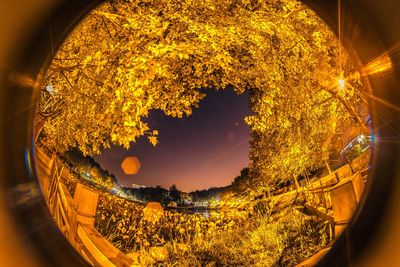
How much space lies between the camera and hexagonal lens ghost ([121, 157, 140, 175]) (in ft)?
41.6

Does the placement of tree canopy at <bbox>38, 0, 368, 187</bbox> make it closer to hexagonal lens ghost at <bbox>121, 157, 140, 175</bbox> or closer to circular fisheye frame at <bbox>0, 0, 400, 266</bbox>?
circular fisheye frame at <bbox>0, 0, 400, 266</bbox>

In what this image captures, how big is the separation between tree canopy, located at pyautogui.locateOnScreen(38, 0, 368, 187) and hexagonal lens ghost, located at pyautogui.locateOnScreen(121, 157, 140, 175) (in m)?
4.50

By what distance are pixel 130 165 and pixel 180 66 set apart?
18.8ft

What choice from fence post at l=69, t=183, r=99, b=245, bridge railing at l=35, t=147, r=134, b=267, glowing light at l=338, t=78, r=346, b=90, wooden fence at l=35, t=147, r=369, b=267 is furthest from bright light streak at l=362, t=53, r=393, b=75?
glowing light at l=338, t=78, r=346, b=90

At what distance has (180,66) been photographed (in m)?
8.39

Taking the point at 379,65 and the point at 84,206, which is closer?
the point at 379,65

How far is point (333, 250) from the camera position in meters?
1.86

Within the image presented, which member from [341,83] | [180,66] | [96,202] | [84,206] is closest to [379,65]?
[341,83]

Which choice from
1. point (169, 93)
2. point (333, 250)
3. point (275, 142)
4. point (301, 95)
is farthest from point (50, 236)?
point (275, 142)

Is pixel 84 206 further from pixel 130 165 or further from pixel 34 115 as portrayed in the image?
pixel 34 115

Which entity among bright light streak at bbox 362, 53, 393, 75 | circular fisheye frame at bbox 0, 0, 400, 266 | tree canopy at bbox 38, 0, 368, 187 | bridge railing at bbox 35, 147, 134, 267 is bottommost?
bridge railing at bbox 35, 147, 134, 267

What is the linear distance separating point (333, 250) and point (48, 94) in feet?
20.0

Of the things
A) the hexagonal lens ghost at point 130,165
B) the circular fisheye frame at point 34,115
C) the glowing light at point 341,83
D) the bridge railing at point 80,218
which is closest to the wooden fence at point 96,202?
the bridge railing at point 80,218

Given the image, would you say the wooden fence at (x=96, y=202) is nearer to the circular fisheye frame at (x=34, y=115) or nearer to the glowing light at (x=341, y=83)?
the glowing light at (x=341, y=83)
